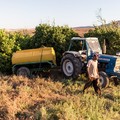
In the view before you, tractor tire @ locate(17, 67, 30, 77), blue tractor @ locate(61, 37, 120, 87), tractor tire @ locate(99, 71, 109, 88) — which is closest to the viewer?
tractor tire @ locate(99, 71, 109, 88)

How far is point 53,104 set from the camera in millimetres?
10898

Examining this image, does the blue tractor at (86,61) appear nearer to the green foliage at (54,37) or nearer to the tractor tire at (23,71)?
the green foliage at (54,37)

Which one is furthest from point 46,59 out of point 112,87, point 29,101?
point 29,101

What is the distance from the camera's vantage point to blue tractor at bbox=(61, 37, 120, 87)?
15219mm

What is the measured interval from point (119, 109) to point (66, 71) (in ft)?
18.9

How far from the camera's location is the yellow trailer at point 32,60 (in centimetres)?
1698

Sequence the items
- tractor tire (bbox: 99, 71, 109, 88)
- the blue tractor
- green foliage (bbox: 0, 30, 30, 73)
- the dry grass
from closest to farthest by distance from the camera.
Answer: the dry grass < tractor tire (bbox: 99, 71, 109, 88) < the blue tractor < green foliage (bbox: 0, 30, 30, 73)

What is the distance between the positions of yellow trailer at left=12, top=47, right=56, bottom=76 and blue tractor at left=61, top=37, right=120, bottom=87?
0.82m

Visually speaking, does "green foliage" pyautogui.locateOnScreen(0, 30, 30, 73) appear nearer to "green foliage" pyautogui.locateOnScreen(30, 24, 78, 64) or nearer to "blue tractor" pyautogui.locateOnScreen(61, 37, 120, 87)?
"green foliage" pyautogui.locateOnScreen(30, 24, 78, 64)

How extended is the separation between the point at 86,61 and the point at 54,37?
3.54 metres

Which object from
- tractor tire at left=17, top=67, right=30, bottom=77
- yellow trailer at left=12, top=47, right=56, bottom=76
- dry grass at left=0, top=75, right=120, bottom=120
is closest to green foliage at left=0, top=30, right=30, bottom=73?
yellow trailer at left=12, top=47, right=56, bottom=76

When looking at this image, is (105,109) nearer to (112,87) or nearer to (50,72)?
(112,87)

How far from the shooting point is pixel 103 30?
20188 mm

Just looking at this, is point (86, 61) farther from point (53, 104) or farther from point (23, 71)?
point (53, 104)
